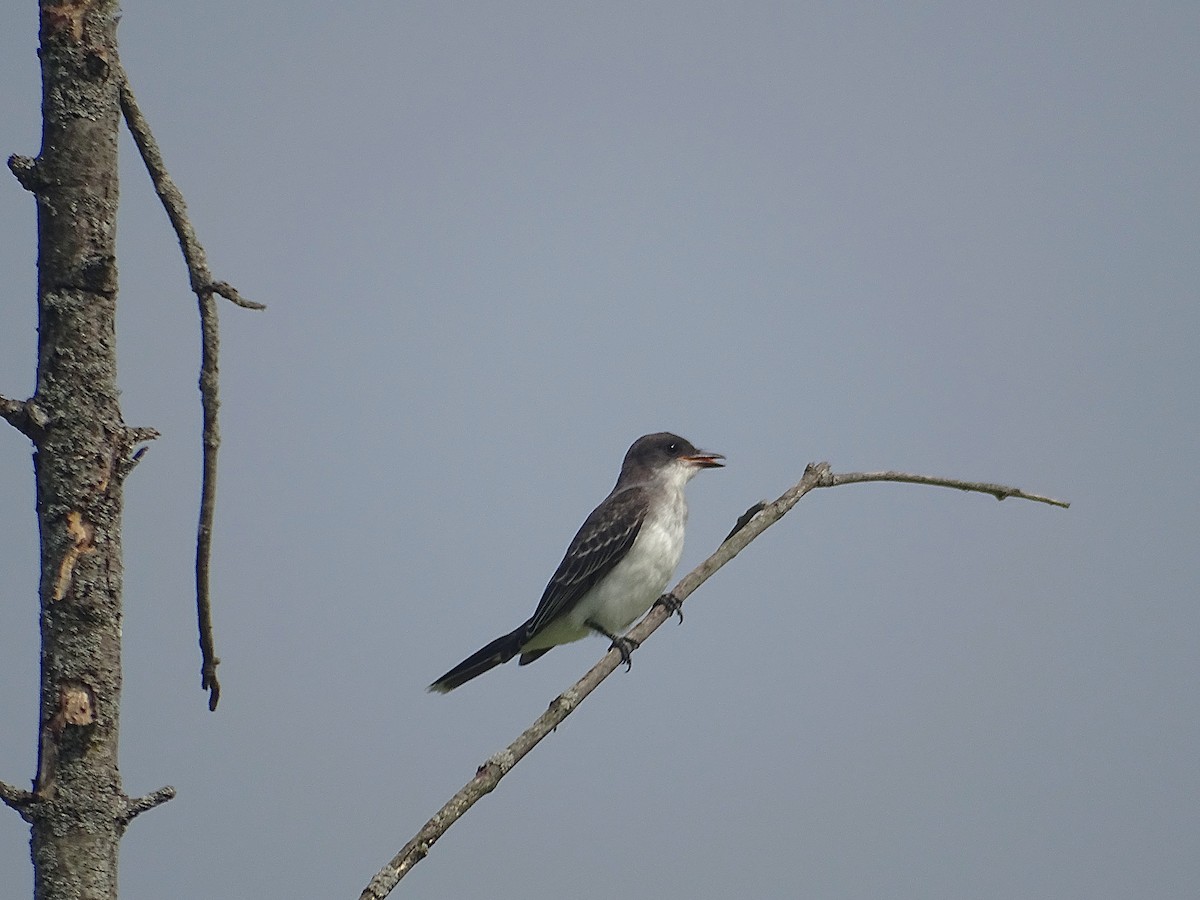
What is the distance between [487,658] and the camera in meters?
10.1

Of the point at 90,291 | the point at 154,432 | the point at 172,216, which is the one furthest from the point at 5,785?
the point at 172,216

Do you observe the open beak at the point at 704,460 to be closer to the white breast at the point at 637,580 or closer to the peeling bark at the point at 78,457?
the white breast at the point at 637,580

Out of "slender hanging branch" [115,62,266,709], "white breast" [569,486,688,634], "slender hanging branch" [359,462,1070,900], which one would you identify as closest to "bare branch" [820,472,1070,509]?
"slender hanging branch" [359,462,1070,900]

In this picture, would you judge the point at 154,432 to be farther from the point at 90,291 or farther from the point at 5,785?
the point at 5,785

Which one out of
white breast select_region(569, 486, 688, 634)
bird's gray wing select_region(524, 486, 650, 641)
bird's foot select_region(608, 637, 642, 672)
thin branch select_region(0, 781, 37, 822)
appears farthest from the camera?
bird's gray wing select_region(524, 486, 650, 641)

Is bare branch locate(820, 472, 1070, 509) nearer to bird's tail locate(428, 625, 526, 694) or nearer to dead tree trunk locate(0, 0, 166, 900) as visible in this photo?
dead tree trunk locate(0, 0, 166, 900)

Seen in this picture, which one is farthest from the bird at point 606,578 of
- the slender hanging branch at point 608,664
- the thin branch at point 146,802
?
the thin branch at point 146,802

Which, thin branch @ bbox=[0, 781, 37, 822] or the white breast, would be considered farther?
the white breast

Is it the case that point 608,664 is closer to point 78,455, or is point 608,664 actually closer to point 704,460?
point 78,455

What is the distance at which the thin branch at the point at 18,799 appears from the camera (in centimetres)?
275

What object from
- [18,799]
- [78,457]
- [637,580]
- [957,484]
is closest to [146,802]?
[18,799]

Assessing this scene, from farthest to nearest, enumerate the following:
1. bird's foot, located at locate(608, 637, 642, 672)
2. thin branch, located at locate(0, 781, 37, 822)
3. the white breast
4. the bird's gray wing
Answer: the bird's gray wing, the white breast, bird's foot, located at locate(608, 637, 642, 672), thin branch, located at locate(0, 781, 37, 822)

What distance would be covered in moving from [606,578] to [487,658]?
1.20m

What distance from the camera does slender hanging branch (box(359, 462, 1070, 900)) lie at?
9.23 feet
